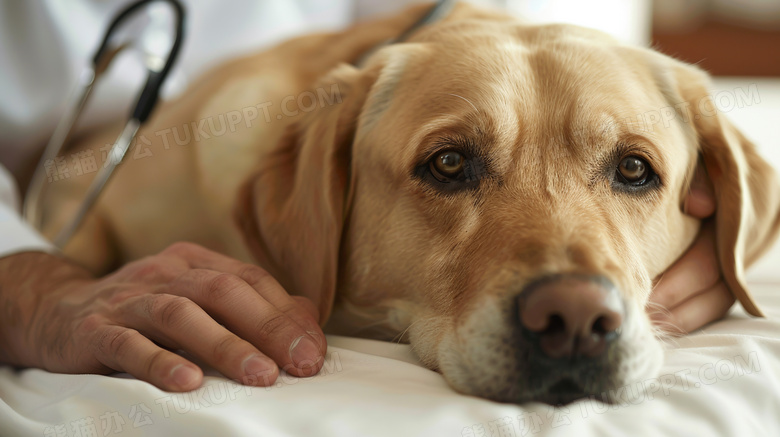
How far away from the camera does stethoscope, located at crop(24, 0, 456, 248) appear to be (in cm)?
232

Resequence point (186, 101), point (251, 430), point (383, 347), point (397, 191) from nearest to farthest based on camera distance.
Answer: point (251, 430)
point (383, 347)
point (397, 191)
point (186, 101)

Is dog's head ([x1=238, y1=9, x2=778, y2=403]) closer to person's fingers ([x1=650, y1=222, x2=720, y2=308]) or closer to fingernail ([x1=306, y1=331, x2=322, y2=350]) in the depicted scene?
person's fingers ([x1=650, y1=222, x2=720, y2=308])

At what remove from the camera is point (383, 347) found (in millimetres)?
1671

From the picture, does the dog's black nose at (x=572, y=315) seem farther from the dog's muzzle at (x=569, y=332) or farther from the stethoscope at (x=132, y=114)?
the stethoscope at (x=132, y=114)

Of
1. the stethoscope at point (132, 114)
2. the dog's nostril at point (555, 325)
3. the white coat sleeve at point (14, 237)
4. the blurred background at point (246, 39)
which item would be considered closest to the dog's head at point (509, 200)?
the dog's nostril at point (555, 325)

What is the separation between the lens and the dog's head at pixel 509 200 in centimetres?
133

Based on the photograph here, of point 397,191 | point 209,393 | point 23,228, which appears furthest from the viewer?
point 23,228

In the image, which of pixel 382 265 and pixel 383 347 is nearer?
pixel 383 347

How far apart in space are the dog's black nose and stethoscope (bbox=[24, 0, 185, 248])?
165 cm

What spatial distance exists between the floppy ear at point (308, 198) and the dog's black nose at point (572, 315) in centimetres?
77

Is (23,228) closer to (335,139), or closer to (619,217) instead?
(335,139)

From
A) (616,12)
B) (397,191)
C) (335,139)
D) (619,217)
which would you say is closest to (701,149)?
(619,217)

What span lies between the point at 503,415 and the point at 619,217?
2.53 ft

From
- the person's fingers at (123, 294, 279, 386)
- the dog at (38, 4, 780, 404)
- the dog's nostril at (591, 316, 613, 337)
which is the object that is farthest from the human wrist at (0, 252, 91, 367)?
the dog's nostril at (591, 316, 613, 337)
